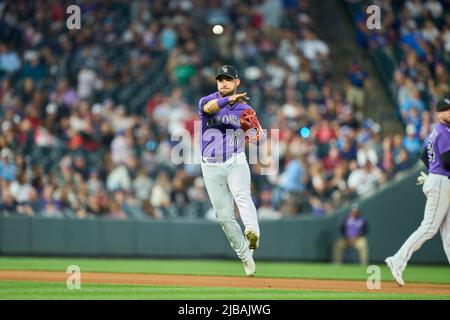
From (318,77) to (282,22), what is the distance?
2175mm

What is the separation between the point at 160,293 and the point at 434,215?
10.5ft

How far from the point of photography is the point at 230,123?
1134cm

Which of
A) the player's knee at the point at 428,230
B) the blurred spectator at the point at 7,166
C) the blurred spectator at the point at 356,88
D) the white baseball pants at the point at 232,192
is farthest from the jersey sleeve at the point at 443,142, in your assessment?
the blurred spectator at the point at 356,88

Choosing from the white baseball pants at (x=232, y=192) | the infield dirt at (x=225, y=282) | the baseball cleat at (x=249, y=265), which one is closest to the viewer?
the white baseball pants at (x=232, y=192)

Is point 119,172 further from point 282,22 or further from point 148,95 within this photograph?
point 282,22

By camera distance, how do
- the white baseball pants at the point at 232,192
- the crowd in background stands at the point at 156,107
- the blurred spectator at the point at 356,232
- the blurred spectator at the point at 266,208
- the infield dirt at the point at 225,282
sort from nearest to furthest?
the white baseball pants at the point at 232,192, the infield dirt at the point at 225,282, the blurred spectator at the point at 356,232, the crowd in background stands at the point at 156,107, the blurred spectator at the point at 266,208

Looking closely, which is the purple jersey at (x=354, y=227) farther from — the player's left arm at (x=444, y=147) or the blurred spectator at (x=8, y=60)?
the player's left arm at (x=444, y=147)

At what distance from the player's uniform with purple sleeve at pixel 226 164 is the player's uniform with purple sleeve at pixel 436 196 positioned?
1.75 metres

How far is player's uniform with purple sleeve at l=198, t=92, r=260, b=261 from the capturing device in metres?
11.3

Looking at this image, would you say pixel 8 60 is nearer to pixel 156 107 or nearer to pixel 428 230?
pixel 156 107

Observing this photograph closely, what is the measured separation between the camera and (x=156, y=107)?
21656mm

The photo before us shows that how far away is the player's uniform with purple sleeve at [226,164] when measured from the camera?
1129 cm
